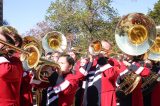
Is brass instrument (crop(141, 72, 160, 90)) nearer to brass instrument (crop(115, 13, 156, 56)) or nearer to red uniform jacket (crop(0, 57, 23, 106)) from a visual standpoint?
brass instrument (crop(115, 13, 156, 56))

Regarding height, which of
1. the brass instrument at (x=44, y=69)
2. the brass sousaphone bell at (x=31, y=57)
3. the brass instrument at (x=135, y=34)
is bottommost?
the brass instrument at (x=44, y=69)

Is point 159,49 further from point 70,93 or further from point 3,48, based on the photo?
point 3,48

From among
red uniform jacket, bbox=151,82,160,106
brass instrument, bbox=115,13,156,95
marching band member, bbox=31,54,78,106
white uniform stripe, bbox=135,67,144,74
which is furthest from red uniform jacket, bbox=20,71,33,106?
red uniform jacket, bbox=151,82,160,106

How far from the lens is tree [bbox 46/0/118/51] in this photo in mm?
34125

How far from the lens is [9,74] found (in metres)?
5.61

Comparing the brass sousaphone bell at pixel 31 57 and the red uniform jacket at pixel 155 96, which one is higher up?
the brass sousaphone bell at pixel 31 57

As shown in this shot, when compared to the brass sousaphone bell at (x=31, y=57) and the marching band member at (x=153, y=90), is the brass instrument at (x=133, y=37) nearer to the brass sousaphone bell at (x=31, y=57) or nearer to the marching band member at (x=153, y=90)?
the marching band member at (x=153, y=90)

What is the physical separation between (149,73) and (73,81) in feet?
5.04

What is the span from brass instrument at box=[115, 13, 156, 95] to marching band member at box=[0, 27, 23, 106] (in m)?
1.96

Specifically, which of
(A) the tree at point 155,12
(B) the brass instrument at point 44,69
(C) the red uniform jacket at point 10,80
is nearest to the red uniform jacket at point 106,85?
(B) the brass instrument at point 44,69

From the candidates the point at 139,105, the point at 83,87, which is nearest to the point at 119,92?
the point at 139,105

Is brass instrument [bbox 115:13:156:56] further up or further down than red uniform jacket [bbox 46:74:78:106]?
further up

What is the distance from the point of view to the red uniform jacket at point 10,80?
5.56 metres

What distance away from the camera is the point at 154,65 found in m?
8.43
